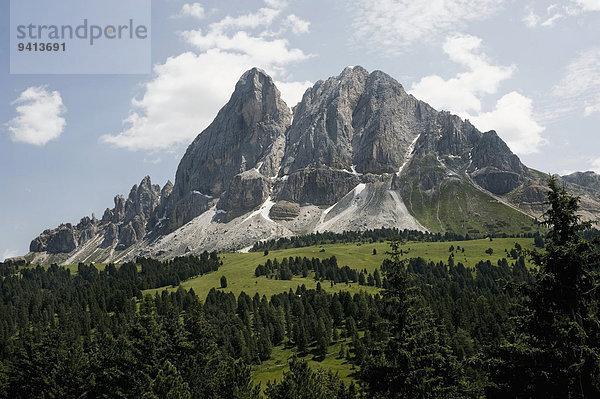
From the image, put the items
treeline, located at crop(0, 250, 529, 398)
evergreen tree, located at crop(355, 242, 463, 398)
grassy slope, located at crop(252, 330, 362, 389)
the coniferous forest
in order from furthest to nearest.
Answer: grassy slope, located at crop(252, 330, 362, 389)
treeline, located at crop(0, 250, 529, 398)
evergreen tree, located at crop(355, 242, 463, 398)
the coniferous forest

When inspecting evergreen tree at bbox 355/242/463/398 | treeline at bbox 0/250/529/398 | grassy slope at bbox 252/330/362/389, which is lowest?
grassy slope at bbox 252/330/362/389

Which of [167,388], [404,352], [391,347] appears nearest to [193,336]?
[167,388]

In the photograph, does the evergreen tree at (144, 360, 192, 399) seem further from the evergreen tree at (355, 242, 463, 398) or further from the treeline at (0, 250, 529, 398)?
the evergreen tree at (355, 242, 463, 398)

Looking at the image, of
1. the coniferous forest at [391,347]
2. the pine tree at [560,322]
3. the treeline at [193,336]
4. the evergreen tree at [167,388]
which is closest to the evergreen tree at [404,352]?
the coniferous forest at [391,347]

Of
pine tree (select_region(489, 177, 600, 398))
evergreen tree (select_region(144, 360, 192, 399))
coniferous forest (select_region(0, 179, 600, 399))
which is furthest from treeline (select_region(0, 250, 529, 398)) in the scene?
pine tree (select_region(489, 177, 600, 398))

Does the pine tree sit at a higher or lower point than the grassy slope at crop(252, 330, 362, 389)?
higher

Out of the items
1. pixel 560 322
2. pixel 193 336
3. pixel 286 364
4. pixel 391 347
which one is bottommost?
pixel 286 364

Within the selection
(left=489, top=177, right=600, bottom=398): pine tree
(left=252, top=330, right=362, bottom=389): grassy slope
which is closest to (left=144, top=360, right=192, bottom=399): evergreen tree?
(left=489, top=177, right=600, bottom=398): pine tree

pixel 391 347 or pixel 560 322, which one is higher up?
pixel 560 322

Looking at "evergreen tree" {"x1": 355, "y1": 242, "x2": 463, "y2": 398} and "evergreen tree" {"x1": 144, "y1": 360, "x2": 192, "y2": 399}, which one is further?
"evergreen tree" {"x1": 144, "y1": 360, "x2": 192, "y2": 399}

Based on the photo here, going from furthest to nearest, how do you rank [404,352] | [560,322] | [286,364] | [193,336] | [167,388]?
[286,364]
[193,336]
[167,388]
[404,352]
[560,322]

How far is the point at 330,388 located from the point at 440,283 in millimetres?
144058

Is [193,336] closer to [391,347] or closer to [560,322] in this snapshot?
[391,347]

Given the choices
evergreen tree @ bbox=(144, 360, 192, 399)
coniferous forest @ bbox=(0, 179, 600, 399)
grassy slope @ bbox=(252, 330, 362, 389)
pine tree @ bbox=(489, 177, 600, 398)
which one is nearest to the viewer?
pine tree @ bbox=(489, 177, 600, 398)
